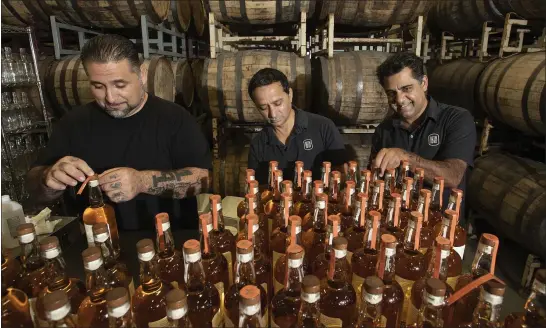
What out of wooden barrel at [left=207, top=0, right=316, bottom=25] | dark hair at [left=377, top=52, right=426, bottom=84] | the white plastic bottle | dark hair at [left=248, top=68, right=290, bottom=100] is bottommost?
the white plastic bottle

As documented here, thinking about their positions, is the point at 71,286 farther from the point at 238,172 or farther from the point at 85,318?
the point at 238,172

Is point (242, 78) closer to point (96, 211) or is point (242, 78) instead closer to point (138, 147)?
point (138, 147)

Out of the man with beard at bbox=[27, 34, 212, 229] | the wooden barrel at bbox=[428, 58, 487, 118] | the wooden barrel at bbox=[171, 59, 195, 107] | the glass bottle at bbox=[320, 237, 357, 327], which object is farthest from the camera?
the wooden barrel at bbox=[171, 59, 195, 107]

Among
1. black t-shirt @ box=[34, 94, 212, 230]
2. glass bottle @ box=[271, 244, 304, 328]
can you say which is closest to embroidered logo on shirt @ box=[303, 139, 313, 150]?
black t-shirt @ box=[34, 94, 212, 230]

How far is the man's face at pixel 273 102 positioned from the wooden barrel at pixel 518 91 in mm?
2143

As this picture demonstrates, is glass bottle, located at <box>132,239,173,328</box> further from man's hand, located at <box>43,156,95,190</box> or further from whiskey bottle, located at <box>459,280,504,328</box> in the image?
whiskey bottle, located at <box>459,280,504,328</box>

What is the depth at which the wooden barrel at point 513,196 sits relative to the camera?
2.86 meters

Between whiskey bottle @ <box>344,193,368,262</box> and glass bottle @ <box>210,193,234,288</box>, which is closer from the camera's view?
glass bottle @ <box>210,193,234,288</box>

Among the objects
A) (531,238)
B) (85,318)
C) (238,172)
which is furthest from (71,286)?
(531,238)

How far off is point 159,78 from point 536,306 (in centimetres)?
400

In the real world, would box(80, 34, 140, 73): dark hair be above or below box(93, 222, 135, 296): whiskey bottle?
above

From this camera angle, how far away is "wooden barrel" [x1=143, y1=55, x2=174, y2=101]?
3902mm

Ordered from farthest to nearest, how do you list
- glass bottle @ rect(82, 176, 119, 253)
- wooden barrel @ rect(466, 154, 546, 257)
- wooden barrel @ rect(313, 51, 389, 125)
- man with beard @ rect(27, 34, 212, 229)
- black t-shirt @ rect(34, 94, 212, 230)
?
wooden barrel @ rect(313, 51, 389, 125)
wooden barrel @ rect(466, 154, 546, 257)
black t-shirt @ rect(34, 94, 212, 230)
man with beard @ rect(27, 34, 212, 229)
glass bottle @ rect(82, 176, 119, 253)

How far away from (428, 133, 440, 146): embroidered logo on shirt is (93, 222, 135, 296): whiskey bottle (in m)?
2.07
